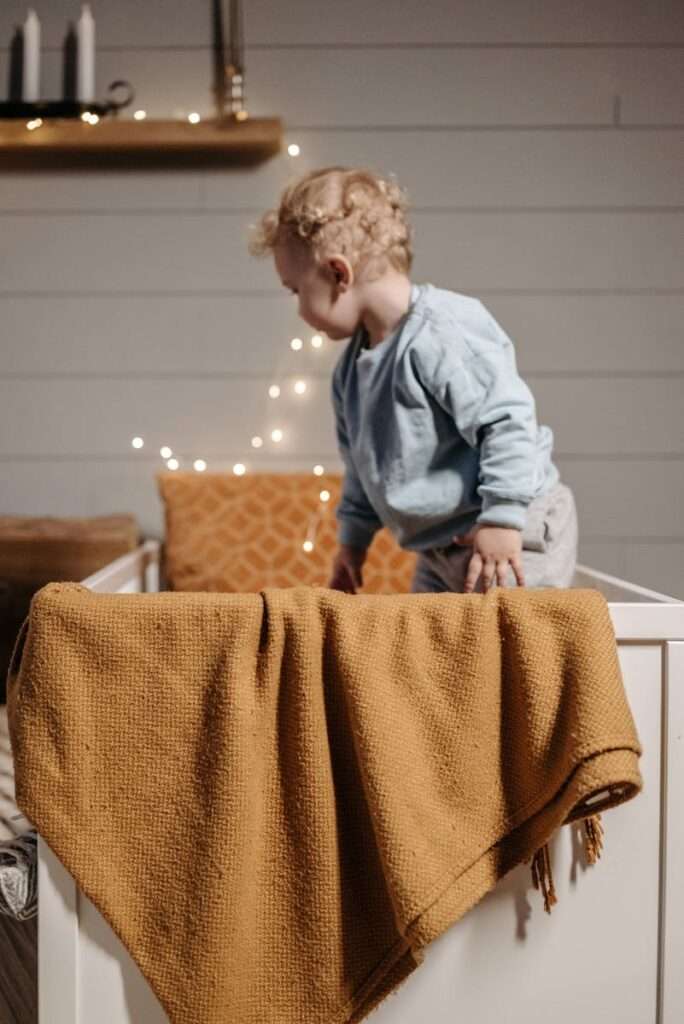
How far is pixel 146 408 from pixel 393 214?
0.77 metres

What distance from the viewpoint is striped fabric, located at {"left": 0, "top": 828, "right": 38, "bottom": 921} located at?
1009 mm

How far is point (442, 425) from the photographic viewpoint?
4.38 ft

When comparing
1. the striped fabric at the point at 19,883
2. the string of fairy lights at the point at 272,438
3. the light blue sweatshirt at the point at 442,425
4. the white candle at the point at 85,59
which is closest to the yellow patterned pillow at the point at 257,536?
the string of fairy lights at the point at 272,438

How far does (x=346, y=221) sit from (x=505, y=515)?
16.8 inches

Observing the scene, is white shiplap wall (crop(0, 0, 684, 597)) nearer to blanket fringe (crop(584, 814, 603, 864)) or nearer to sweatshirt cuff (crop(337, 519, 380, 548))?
sweatshirt cuff (crop(337, 519, 380, 548))

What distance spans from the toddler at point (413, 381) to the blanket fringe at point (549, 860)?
34 centimetres

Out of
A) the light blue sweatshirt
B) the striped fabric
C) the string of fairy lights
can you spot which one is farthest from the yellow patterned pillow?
the striped fabric

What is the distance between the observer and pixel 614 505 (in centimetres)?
202

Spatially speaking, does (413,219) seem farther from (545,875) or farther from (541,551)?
(545,875)

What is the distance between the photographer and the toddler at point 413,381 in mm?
1276

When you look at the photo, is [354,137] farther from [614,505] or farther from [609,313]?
[614,505]

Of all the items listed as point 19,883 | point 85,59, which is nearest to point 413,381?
point 19,883

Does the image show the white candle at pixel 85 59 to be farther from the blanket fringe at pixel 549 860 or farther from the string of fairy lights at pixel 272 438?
the blanket fringe at pixel 549 860

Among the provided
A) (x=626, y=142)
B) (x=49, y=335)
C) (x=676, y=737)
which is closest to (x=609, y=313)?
(x=626, y=142)
